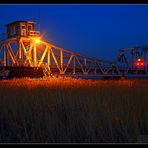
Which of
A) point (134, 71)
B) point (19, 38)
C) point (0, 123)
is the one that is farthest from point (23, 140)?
point (134, 71)

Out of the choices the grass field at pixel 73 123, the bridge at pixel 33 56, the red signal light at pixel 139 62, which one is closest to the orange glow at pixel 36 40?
the bridge at pixel 33 56

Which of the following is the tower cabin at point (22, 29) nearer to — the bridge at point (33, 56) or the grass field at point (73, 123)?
the bridge at point (33, 56)

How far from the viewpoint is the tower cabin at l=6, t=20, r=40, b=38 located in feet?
131

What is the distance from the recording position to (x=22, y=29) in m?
40.0

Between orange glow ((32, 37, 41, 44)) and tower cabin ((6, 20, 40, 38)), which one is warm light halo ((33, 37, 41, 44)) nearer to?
orange glow ((32, 37, 41, 44))

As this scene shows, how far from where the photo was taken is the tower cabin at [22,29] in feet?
131

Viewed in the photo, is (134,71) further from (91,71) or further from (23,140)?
A: (23,140)

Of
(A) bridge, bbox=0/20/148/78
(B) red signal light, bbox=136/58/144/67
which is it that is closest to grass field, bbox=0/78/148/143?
(A) bridge, bbox=0/20/148/78

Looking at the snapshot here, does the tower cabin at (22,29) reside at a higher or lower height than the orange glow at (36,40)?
higher

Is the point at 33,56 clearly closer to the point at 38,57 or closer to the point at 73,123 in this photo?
the point at 38,57

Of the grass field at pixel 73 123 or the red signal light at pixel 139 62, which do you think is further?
the red signal light at pixel 139 62

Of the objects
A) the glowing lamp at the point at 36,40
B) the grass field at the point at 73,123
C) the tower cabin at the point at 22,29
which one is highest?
the tower cabin at the point at 22,29

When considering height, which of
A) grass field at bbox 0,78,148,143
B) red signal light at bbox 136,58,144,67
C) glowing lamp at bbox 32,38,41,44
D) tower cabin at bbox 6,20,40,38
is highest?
tower cabin at bbox 6,20,40,38

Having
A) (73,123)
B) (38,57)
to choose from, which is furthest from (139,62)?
(73,123)
